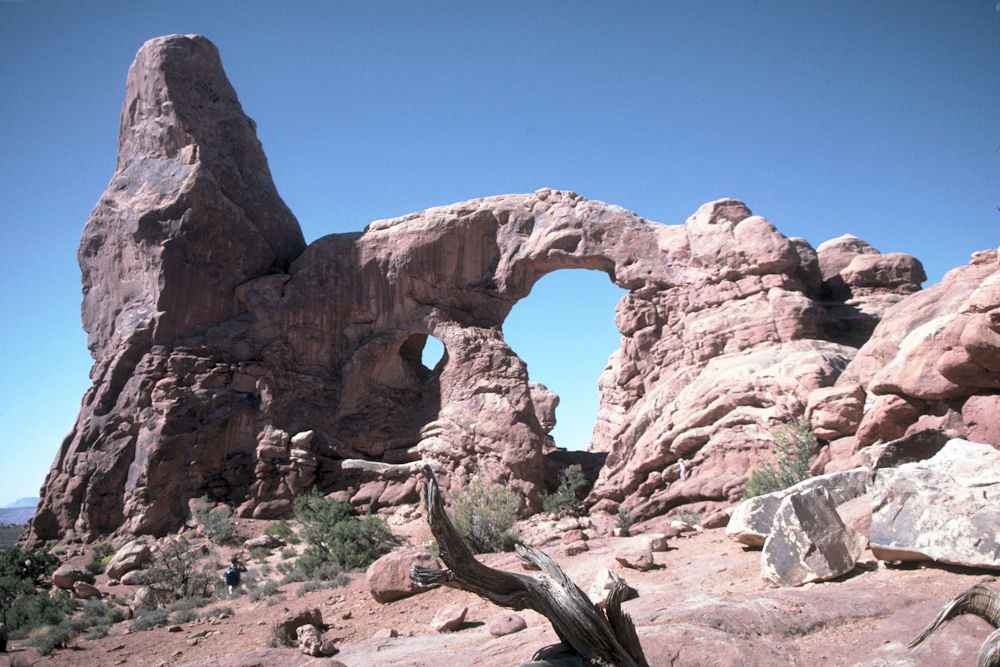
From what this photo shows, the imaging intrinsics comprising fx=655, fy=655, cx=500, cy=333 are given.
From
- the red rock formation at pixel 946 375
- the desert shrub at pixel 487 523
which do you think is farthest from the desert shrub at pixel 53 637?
the red rock formation at pixel 946 375

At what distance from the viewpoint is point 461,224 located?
789 inches

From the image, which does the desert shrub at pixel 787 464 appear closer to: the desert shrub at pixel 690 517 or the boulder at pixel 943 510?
the desert shrub at pixel 690 517

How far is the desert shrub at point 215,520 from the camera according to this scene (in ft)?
52.0

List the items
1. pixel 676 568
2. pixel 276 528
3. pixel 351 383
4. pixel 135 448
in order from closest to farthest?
pixel 676 568 < pixel 276 528 < pixel 135 448 < pixel 351 383

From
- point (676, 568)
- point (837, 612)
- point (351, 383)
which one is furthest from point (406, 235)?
point (837, 612)

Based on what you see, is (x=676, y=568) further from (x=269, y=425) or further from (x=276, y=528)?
(x=269, y=425)

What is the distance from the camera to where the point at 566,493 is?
642 inches

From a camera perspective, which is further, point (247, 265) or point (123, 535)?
point (247, 265)

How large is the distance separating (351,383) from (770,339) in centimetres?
1164

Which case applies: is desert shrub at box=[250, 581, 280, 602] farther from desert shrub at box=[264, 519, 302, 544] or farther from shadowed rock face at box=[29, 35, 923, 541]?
shadowed rock face at box=[29, 35, 923, 541]

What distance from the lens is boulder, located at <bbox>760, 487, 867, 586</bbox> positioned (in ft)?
20.7

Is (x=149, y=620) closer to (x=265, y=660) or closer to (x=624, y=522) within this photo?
(x=265, y=660)

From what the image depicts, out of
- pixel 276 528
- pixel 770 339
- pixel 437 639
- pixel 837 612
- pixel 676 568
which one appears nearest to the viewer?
pixel 837 612

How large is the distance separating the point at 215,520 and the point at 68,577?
3.42 m
